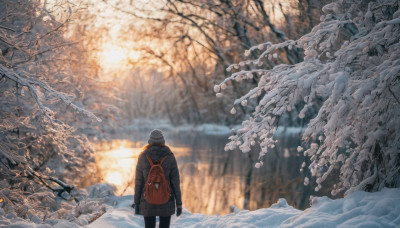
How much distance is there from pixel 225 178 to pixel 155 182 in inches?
414

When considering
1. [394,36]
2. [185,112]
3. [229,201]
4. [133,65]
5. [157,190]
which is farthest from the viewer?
[185,112]

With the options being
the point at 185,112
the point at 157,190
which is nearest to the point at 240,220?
the point at 157,190

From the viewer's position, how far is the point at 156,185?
4445mm

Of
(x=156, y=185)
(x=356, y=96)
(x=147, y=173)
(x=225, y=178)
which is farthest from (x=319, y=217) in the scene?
(x=225, y=178)

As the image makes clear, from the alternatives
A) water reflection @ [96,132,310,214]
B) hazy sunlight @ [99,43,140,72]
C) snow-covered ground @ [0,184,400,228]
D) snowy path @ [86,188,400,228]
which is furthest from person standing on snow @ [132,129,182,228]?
hazy sunlight @ [99,43,140,72]

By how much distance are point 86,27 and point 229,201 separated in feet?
36.1

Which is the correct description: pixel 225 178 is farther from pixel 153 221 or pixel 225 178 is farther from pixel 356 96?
pixel 356 96

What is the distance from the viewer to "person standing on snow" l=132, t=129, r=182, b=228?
446cm

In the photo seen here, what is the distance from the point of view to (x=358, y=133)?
194 inches

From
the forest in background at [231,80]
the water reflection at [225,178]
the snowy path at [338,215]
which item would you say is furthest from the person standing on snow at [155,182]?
the water reflection at [225,178]

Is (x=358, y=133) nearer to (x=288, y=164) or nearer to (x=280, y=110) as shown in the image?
(x=280, y=110)

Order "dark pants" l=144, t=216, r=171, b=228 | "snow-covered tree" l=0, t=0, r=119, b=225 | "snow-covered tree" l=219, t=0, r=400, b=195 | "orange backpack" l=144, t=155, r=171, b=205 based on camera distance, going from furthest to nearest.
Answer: "snow-covered tree" l=0, t=0, r=119, b=225, "dark pants" l=144, t=216, r=171, b=228, "orange backpack" l=144, t=155, r=171, b=205, "snow-covered tree" l=219, t=0, r=400, b=195

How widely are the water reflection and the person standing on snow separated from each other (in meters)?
5.44

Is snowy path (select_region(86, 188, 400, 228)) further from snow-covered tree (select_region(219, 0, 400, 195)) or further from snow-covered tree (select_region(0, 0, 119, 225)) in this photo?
snow-covered tree (select_region(0, 0, 119, 225))
